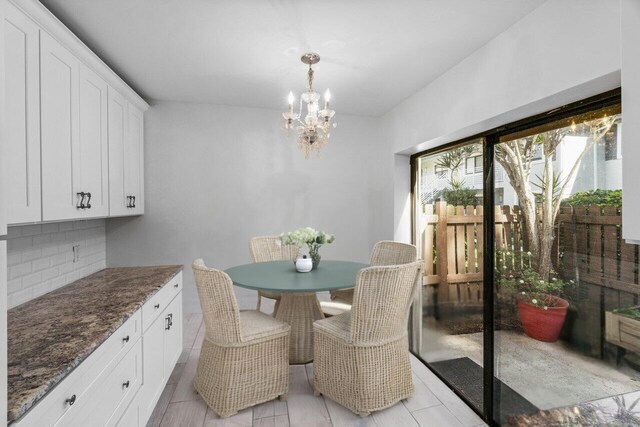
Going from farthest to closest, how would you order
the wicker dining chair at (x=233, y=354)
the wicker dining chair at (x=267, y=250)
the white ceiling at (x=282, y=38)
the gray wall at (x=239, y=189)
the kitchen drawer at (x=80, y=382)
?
1. the gray wall at (x=239, y=189)
2. the wicker dining chair at (x=267, y=250)
3. the wicker dining chair at (x=233, y=354)
4. the white ceiling at (x=282, y=38)
5. the kitchen drawer at (x=80, y=382)

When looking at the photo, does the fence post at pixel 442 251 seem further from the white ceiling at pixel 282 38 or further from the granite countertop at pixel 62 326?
the granite countertop at pixel 62 326

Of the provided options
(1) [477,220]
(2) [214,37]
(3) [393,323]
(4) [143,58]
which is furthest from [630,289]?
(4) [143,58]

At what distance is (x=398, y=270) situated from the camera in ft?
5.94

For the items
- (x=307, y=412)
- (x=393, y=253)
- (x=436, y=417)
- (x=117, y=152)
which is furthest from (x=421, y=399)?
(x=117, y=152)

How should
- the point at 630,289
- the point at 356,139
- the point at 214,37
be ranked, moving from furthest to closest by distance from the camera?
1. the point at 356,139
2. the point at 214,37
3. the point at 630,289

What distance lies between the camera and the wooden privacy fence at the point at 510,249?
151 centimetres

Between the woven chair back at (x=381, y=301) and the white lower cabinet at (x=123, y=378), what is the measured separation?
1204mm

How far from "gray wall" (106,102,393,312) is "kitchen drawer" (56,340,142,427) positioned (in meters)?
1.82

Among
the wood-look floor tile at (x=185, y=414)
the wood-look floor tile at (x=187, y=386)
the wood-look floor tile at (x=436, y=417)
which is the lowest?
the wood-look floor tile at (x=436, y=417)

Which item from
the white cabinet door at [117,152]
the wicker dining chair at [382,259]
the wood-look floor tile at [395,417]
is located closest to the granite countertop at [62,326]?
the white cabinet door at [117,152]

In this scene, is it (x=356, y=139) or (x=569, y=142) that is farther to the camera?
(x=356, y=139)

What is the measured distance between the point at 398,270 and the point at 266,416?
1257mm

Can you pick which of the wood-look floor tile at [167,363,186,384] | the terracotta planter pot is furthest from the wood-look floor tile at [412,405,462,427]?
the wood-look floor tile at [167,363,186,384]

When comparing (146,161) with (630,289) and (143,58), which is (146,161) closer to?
(143,58)
